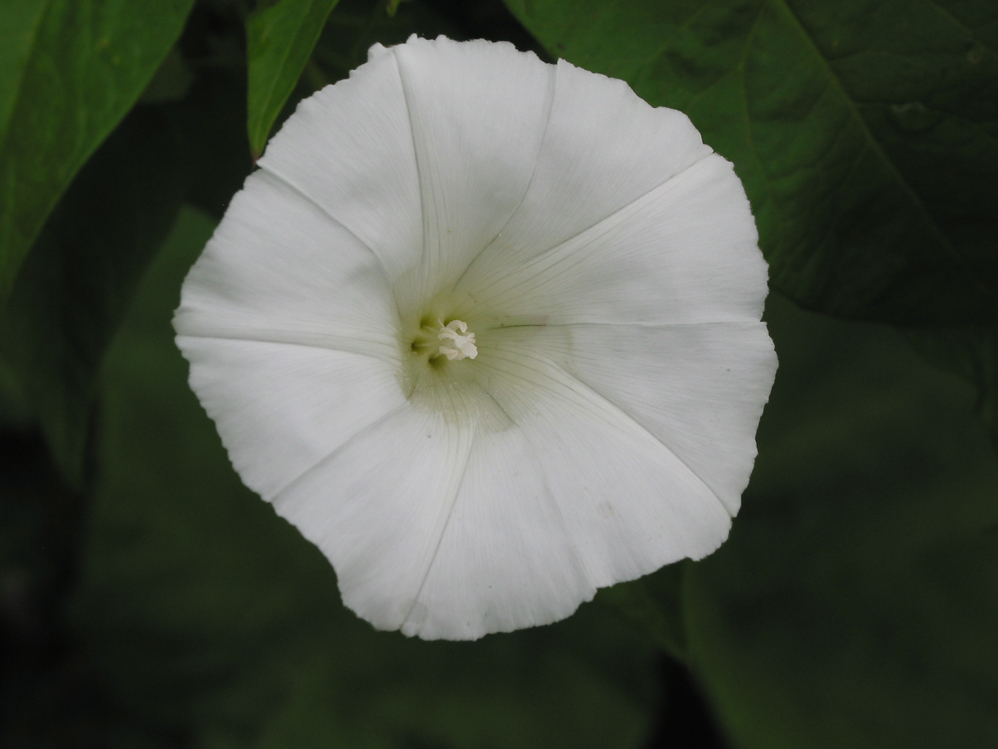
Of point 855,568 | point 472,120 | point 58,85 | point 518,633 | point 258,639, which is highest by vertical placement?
point 472,120

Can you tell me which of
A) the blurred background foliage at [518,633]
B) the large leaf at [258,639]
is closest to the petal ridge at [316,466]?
the blurred background foliage at [518,633]

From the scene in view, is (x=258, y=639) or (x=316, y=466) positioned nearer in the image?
(x=316, y=466)

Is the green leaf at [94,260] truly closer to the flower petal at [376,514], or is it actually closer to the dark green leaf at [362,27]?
the dark green leaf at [362,27]

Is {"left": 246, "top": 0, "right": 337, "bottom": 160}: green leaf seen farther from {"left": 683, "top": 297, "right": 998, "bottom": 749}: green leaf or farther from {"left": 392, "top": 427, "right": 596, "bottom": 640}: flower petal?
{"left": 683, "top": 297, "right": 998, "bottom": 749}: green leaf

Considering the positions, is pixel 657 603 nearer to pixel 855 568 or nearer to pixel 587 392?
pixel 587 392

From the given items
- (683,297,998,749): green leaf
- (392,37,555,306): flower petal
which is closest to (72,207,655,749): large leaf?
(683,297,998,749): green leaf

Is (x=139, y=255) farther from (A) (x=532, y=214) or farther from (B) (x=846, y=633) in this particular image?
(B) (x=846, y=633)

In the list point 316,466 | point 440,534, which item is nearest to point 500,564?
point 440,534

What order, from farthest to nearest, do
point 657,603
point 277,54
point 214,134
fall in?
1. point 214,134
2. point 657,603
3. point 277,54
